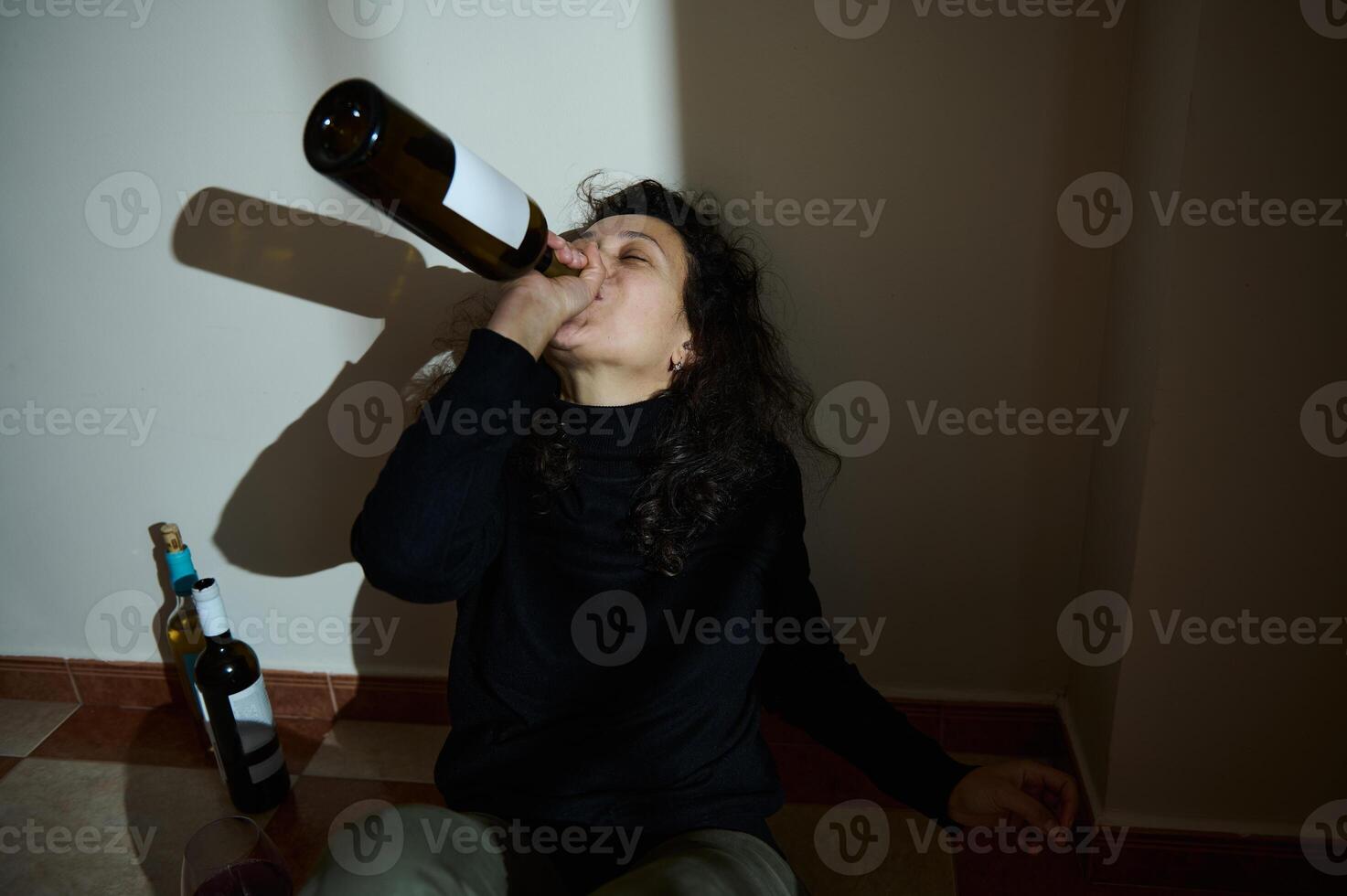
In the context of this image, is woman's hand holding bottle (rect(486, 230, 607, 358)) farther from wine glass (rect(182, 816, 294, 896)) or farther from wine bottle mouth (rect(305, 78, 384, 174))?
wine glass (rect(182, 816, 294, 896))

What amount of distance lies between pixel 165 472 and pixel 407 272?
2.04 feet

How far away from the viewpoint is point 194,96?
4.52ft

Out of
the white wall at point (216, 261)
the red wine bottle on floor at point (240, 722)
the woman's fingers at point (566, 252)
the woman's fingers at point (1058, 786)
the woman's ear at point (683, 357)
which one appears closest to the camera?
the woman's fingers at point (1058, 786)

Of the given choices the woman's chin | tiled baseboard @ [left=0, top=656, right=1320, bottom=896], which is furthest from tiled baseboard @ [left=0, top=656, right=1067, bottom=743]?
the woman's chin

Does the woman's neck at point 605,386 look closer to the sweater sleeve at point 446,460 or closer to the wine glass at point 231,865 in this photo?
the sweater sleeve at point 446,460

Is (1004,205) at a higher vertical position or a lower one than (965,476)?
higher

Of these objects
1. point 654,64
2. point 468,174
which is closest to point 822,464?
point 654,64

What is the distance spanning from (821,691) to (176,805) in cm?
117

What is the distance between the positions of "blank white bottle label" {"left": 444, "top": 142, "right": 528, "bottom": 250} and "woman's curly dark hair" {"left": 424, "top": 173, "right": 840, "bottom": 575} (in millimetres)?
281

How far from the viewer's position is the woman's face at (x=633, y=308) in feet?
3.58

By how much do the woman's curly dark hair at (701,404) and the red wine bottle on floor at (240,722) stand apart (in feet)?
2.33

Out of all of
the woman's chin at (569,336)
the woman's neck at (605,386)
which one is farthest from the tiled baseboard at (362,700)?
the woman's chin at (569,336)

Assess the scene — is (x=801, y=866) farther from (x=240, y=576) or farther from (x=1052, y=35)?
(x=1052, y=35)

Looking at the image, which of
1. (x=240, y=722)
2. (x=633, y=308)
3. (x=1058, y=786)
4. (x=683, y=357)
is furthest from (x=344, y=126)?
(x=240, y=722)
